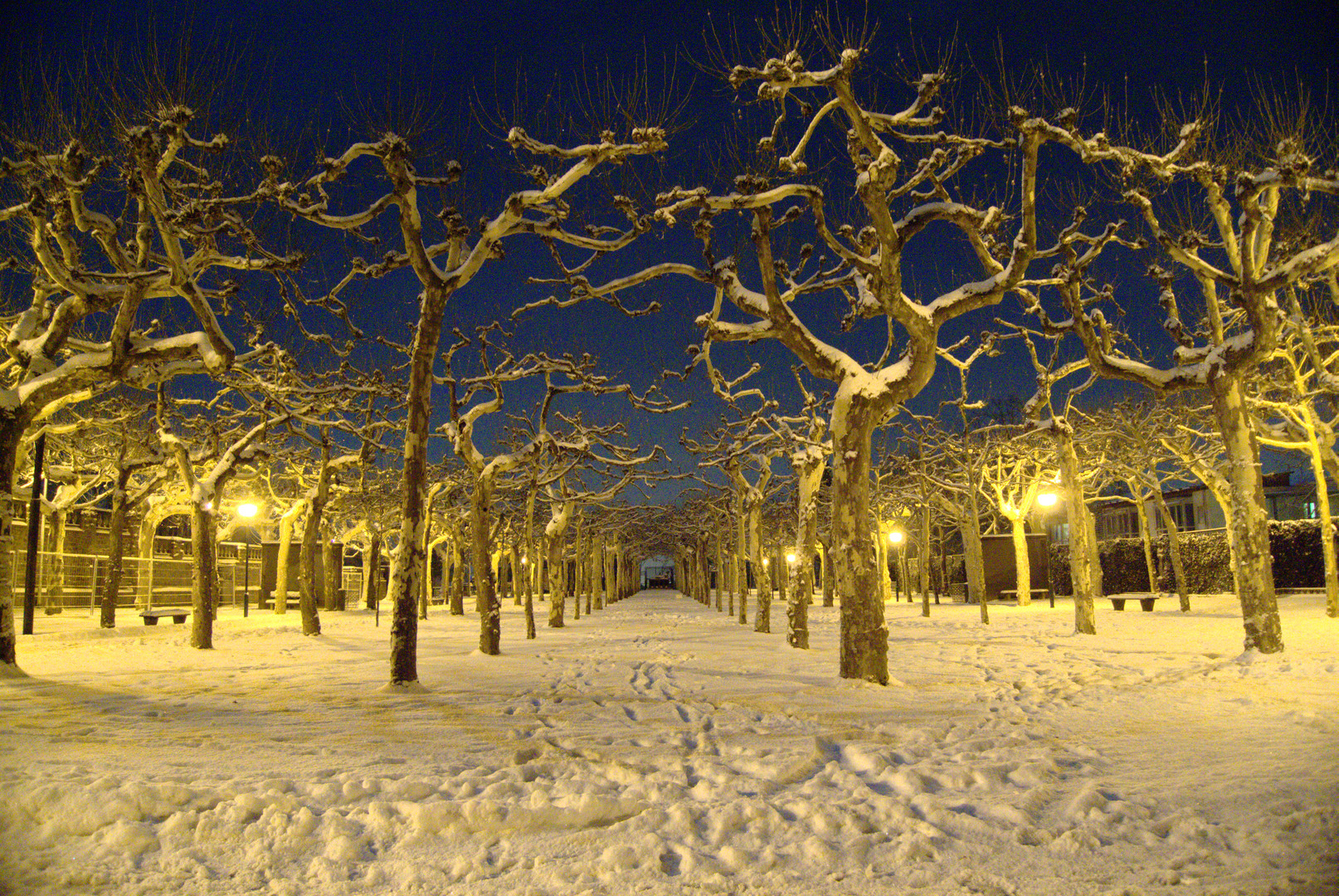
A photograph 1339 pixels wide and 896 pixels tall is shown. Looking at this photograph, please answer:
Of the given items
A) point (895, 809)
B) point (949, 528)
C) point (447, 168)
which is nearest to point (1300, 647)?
point (895, 809)

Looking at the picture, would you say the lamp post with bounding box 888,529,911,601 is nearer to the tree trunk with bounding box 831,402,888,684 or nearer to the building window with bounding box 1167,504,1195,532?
the building window with bounding box 1167,504,1195,532

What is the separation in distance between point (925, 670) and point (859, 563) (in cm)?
258

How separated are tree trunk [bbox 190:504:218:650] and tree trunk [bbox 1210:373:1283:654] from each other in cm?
1554

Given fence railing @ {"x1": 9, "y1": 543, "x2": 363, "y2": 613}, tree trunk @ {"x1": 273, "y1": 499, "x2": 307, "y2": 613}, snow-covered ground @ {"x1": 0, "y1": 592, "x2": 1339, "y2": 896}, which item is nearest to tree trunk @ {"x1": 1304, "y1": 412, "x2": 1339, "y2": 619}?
snow-covered ground @ {"x1": 0, "y1": 592, "x2": 1339, "y2": 896}

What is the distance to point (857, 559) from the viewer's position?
8.21 m

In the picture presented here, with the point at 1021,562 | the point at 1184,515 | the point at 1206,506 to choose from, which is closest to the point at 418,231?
the point at 1021,562

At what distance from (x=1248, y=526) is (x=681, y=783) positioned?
896cm

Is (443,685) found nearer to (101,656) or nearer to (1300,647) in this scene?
(101,656)

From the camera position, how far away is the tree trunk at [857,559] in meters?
8.22

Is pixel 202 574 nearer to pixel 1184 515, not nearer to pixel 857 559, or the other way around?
pixel 857 559

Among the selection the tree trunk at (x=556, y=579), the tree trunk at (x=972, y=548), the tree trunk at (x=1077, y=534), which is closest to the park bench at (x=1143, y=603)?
the tree trunk at (x=972, y=548)

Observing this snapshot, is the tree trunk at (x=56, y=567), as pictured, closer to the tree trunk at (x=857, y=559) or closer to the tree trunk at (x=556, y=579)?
the tree trunk at (x=556, y=579)

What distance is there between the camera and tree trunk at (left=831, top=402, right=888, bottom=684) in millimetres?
8219

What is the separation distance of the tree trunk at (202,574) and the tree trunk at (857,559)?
10.8m
